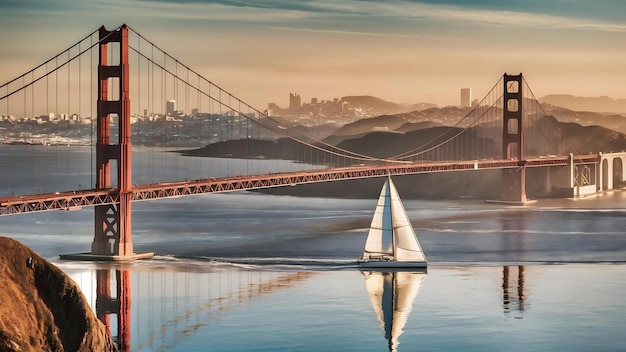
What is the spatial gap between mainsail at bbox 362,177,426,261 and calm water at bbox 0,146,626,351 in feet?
5.08

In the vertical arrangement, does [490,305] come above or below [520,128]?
below

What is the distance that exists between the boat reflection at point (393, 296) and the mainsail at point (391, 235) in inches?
51.4

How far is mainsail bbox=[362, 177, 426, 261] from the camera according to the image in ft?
211

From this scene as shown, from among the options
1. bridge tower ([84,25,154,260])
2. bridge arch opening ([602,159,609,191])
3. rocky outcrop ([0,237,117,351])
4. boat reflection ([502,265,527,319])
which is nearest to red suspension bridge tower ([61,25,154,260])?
bridge tower ([84,25,154,260])

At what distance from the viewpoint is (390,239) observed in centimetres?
6450

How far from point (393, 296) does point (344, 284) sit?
3918mm

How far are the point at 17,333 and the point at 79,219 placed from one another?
236 feet

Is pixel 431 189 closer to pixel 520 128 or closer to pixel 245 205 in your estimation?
pixel 520 128

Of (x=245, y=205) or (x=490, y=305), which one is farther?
(x=245, y=205)

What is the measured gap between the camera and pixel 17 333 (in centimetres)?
3181

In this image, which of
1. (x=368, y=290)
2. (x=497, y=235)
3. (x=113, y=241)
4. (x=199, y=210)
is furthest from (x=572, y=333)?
(x=199, y=210)

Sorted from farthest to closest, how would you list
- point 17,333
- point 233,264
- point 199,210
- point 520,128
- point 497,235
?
1. point 520,128
2. point 199,210
3. point 497,235
4. point 233,264
5. point 17,333

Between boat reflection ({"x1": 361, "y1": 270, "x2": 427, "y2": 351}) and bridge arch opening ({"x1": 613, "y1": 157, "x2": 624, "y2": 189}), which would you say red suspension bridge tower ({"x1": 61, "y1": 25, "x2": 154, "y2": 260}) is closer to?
boat reflection ({"x1": 361, "y1": 270, "x2": 427, "y2": 351})

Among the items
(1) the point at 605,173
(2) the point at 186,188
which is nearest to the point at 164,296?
(2) the point at 186,188
